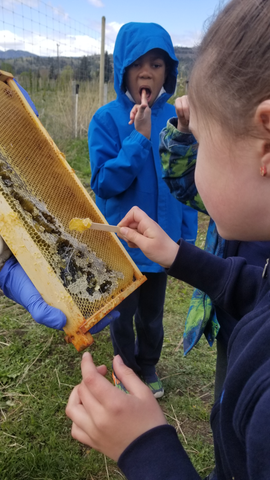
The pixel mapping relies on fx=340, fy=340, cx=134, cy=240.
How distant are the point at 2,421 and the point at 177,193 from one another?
6.57ft

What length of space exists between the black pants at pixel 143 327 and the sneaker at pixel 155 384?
1.6 inches

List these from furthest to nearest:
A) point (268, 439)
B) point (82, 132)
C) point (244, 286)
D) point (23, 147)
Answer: point (82, 132), point (23, 147), point (244, 286), point (268, 439)

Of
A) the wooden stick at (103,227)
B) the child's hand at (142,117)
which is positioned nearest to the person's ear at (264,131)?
the wooden stick at (103,227)

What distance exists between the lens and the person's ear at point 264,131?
2.25ft

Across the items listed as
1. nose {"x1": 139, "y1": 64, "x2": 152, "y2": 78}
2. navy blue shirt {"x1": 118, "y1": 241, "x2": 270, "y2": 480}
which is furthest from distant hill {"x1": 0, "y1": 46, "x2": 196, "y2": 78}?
navy blue shirt {"x1": 118, "y1": 241, "x2": 270, "y2": 480}

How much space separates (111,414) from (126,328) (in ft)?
5.81

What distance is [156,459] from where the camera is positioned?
0.82 metres

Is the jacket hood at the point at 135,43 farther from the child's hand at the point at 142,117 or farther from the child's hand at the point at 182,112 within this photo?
the child's hand at the point at 182,112

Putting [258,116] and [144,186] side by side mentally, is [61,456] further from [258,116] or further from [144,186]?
[258,116]

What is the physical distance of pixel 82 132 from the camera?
10094mm

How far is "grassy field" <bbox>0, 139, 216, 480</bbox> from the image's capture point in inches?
85.0

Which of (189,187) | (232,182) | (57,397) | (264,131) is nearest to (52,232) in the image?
(189,187)

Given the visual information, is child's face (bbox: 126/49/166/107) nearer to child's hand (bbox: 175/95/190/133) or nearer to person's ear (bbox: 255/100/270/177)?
child's hand (bbox: 175/95/190/133)

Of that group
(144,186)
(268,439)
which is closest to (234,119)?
(268,439)
